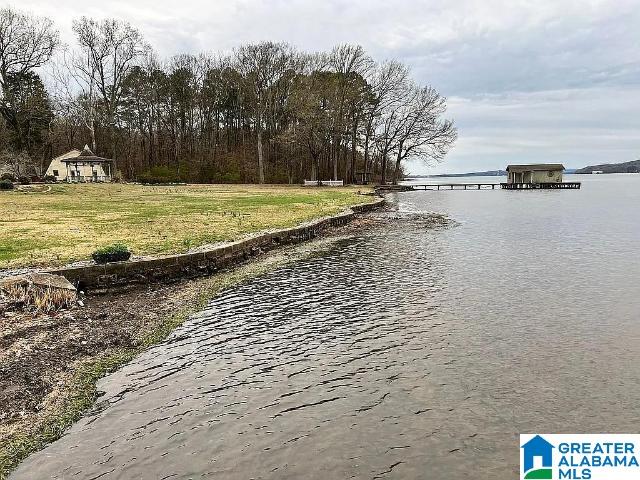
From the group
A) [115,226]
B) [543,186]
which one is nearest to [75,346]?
[115,226]

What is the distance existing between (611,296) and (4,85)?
180 ft

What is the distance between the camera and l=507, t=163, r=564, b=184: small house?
72.9 metres

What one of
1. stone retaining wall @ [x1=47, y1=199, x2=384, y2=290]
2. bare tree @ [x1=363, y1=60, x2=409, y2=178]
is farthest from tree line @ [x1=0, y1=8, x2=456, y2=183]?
stone retaining wall @ [x1=47, y1=199, x2=384, y2=290]

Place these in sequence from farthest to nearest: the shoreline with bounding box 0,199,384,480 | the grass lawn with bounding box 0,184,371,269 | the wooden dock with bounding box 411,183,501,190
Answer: the wooden dock with bounding box 411,183,501,190 → the grass lawn with bounding box 0,184,371,269 → the shoreline with bounding box 0,199,384,480

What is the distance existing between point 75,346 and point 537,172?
252 feet

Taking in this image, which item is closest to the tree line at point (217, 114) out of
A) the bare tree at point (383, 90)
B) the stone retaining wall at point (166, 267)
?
the bare tree at point (383, 90)

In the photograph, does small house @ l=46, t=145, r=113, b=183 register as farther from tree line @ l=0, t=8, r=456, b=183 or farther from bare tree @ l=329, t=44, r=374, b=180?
bare tree @ l=329, t=44, r=374, b=180

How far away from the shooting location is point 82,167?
200ft

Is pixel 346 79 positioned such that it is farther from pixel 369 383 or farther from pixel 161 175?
pixel 369 383

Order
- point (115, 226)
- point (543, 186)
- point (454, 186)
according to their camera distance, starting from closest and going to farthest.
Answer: point (115, 226)
point (543, 186)
point (454, 186)

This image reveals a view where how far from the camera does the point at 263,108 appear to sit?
6169cm

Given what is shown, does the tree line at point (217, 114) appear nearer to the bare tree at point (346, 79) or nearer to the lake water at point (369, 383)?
the bare tree at point (346, 79)

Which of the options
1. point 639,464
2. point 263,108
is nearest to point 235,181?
point 263,108

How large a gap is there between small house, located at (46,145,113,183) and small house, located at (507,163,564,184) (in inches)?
2297
